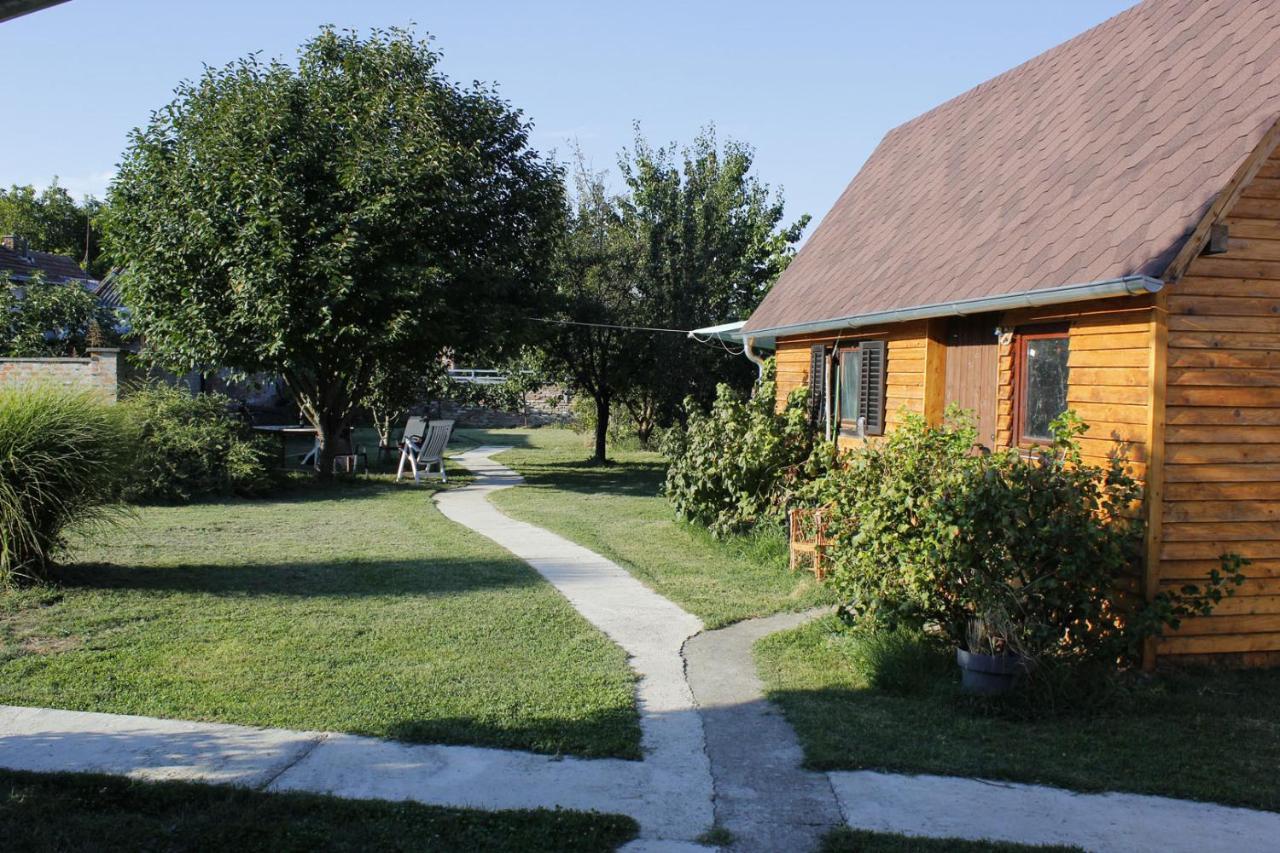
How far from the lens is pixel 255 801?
424 centimetres

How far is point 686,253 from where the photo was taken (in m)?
22.0

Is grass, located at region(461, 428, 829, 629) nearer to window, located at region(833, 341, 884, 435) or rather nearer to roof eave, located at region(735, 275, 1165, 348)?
window, located at region(833, 341, 884, 435)

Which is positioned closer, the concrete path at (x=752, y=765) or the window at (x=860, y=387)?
the concrete path at (x=752, y=765)

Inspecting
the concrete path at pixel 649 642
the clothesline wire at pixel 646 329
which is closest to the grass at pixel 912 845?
the concrete path at pixel 649 642

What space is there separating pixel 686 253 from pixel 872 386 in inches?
459

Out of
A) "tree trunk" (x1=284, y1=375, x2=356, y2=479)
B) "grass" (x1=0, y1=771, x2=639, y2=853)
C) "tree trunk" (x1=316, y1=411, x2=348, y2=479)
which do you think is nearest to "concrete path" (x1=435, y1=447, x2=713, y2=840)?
"grass" (x1=0, y1=771, x2=639, y2=853)

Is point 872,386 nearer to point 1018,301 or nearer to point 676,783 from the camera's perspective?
point 1018,301

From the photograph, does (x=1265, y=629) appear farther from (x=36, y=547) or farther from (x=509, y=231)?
(x=509, y=231)

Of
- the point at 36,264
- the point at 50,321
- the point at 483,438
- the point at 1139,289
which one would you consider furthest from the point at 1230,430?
the point at 36,264

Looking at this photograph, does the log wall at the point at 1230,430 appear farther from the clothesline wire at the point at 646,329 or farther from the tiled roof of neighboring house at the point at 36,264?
the tiled roof of neighboring house at the point at 36,264

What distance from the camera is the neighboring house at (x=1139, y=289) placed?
6426mm

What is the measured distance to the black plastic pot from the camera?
5.83 m

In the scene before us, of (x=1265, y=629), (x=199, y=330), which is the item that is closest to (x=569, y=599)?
(x=1265, y=629)

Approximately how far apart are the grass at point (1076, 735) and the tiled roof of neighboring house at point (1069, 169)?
2.61 m
